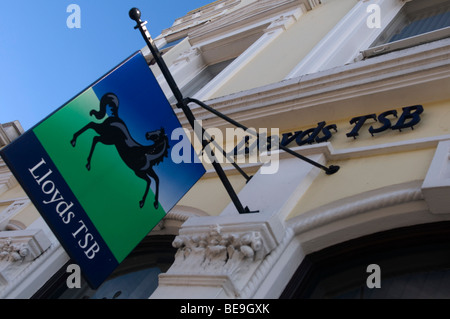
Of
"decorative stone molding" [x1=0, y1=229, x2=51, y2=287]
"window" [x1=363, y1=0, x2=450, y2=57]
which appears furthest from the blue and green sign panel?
"window" [x1=363, y1=0, x2=450, y2=57]

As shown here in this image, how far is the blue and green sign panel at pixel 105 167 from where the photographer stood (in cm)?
324

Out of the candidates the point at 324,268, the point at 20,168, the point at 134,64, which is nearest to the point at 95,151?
the point at 20,168

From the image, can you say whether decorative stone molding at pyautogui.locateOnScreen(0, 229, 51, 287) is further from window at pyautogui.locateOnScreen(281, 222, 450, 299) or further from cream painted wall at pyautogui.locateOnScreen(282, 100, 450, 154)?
cream painted wall at pyautogui.locateOnScreen(282, 100, 450, 154)

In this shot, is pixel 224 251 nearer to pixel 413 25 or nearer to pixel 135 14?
pixel 135 14

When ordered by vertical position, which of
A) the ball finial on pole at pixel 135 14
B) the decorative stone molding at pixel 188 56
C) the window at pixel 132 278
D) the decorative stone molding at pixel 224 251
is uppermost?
the ball finial on pole at pixel 135 14

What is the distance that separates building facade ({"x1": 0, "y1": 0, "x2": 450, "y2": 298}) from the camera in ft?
11.3

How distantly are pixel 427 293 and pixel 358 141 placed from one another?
1.95 m

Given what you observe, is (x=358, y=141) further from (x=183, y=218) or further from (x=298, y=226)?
(x=183, y=218)

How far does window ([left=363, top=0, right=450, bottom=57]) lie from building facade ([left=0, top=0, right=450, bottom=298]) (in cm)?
3

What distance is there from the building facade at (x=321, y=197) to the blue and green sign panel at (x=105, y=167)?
0.46m

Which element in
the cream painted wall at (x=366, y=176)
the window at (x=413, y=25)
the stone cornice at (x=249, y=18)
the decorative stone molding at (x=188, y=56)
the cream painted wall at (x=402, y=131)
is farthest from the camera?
the decorative stone molding at (x=188, y=56)
